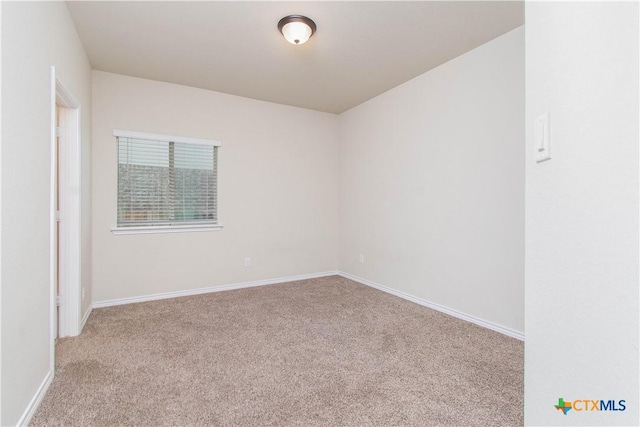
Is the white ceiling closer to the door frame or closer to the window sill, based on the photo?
the door frame

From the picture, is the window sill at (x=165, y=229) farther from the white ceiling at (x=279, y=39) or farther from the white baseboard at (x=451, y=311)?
the white baseboard at (x=451, y=311)

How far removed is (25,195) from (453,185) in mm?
3226

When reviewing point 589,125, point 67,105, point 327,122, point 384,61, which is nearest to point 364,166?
point 327,122

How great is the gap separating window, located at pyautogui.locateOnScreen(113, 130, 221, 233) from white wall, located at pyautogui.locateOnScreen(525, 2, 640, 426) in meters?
3.66

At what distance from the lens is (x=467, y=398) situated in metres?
1.77

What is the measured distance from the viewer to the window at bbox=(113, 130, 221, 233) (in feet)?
11.6

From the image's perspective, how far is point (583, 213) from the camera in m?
0.70

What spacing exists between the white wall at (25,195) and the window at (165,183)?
5.00 ft

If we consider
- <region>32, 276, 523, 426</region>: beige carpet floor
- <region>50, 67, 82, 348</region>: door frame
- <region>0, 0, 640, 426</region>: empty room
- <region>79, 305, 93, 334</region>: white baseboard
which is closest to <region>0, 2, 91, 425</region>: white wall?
<region>0, 0, 640, 426</region>: empty room

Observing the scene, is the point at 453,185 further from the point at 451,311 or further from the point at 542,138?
the point at 542,138

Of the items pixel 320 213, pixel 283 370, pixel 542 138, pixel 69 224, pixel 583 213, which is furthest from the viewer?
pixel 320 213

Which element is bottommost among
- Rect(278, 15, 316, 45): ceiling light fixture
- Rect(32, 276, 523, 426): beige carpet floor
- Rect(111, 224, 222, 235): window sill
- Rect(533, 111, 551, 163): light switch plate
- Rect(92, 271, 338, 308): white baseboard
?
Rect(32, 276, 523, 426): beige carpet floor

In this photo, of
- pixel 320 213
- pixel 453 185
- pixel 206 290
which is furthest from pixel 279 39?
pixel 206 290

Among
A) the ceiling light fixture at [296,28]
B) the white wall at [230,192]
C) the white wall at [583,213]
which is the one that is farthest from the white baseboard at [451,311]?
the ceiling light fixture at [296,28]
